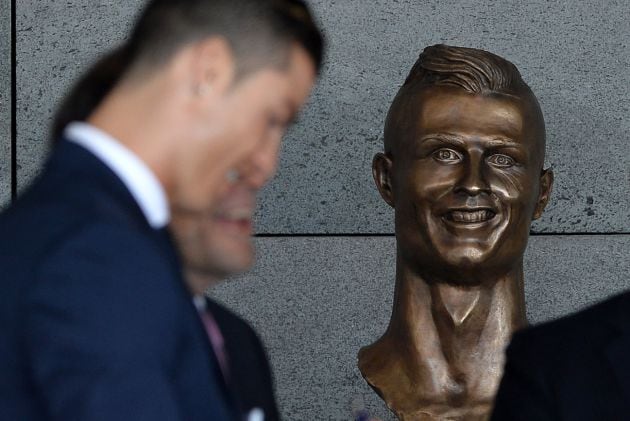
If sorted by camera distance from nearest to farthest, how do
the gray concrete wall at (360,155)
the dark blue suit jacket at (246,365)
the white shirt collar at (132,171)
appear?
the white shirt collar at (132,171), the dark blue suit jacket at (246,365), the gray concrete wall at (360,155)

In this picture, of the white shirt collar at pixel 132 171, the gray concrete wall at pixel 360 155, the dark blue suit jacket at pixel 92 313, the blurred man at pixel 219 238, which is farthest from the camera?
the gray concrete wall at pixel 360 155

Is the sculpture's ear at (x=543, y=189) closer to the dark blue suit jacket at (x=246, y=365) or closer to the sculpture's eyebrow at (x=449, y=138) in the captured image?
the sculpture's eyebrow at (x=449, y=138)

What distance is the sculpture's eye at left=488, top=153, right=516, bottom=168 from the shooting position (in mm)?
3969

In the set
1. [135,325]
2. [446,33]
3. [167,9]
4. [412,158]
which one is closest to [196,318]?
[135,325]

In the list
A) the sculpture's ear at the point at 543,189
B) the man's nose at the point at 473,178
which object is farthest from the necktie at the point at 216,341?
the sculpture's ear at the point at 543,189

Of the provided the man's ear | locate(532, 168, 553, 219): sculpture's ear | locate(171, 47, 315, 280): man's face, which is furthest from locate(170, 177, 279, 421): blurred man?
locate(532, 168, 553, 219): sculpture's ear

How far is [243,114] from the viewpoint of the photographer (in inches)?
67.5

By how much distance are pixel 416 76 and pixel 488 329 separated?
2.50 ft

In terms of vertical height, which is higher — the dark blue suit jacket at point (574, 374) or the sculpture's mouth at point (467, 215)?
the dark blue suit jacket at point (574, 374)

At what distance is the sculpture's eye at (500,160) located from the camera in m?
3.97

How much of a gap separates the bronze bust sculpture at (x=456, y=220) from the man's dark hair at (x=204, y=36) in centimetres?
216

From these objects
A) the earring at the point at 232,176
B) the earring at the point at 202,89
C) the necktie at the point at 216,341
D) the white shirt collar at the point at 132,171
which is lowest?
the necktie at the point at 216,341

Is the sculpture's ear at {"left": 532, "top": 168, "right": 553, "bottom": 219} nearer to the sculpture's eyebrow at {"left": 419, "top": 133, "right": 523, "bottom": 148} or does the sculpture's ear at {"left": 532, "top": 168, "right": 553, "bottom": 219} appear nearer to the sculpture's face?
the sculpture's face

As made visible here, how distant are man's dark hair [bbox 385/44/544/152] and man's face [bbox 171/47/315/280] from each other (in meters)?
2.22
